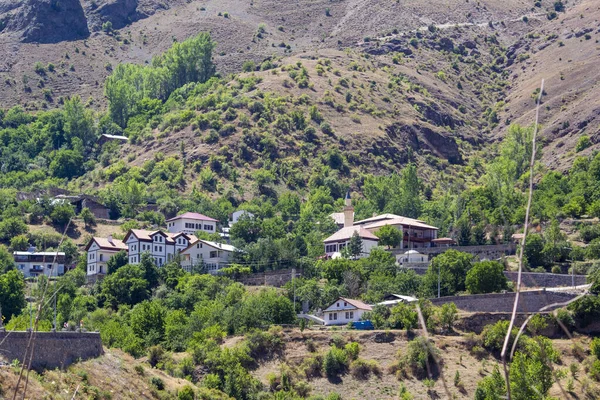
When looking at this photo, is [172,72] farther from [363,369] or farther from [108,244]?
[363,369]

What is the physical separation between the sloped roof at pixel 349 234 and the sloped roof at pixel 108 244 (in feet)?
51.4

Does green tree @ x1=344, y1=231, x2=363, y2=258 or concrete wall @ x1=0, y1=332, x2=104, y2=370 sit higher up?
green tree @ x1=344, y1=231, x2=363, y2=258

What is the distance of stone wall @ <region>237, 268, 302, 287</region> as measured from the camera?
84.1 metres

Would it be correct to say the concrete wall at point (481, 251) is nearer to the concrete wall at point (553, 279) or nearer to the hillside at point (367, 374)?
the concrete wall at point (553, 279)

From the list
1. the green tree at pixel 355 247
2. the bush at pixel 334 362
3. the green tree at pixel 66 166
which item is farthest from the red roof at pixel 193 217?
the bush at pixel 334 362

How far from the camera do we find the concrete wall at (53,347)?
4925 centimetres

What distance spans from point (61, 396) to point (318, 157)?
85.1 m

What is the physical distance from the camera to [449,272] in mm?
80375

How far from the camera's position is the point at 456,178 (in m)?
130

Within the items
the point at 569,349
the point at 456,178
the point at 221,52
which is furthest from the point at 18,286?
the point at 221,52

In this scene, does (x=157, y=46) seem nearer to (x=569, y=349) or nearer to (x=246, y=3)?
(x=246, y=3)

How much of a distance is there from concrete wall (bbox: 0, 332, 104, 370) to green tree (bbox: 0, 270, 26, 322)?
21.7 m

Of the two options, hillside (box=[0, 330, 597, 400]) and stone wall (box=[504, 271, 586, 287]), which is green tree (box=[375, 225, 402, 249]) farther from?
hillside (box=[0, 330, 597, 400])

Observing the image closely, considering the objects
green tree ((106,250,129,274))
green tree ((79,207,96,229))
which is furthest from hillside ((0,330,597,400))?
green tree ((79,207,96,229))
